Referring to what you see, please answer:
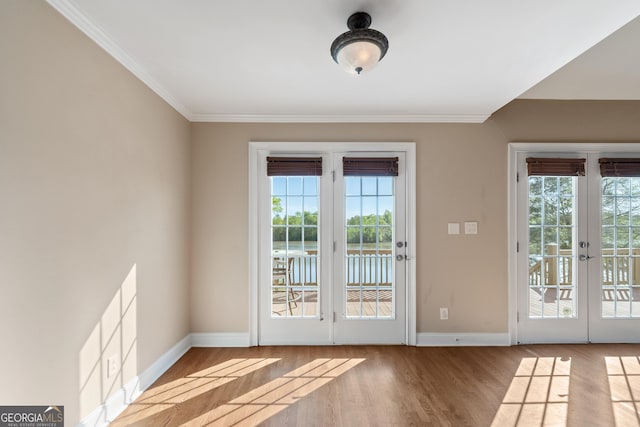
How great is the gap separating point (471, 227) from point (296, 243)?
1.91 m

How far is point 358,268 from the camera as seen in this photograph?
11.1ft

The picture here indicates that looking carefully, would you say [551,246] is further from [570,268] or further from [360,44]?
[360,44]

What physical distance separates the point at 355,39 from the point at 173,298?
267cm

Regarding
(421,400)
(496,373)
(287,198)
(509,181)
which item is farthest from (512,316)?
(287,198)

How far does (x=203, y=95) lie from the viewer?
9.11 feet

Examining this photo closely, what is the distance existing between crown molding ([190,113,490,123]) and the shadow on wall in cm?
176

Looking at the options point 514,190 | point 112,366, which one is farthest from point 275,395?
point 514,190

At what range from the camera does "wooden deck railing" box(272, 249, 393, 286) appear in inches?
133

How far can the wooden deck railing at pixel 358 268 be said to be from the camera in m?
3.37

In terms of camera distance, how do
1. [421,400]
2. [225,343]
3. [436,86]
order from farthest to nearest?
[225,343] < [436,86] < [421,400]

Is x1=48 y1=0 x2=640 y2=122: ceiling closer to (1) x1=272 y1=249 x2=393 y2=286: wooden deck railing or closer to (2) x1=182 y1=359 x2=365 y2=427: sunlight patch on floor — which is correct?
(1) x1=272 y1=249 x2=393 y2=286: wooden deck railing

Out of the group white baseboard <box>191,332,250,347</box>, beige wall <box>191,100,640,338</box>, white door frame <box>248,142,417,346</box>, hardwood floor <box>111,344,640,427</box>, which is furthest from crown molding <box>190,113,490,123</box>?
hardwood floor <box>111,344,640,427</box>

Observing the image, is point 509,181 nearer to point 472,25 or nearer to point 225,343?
point 472,25

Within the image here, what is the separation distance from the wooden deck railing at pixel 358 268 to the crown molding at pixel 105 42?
2.05m
